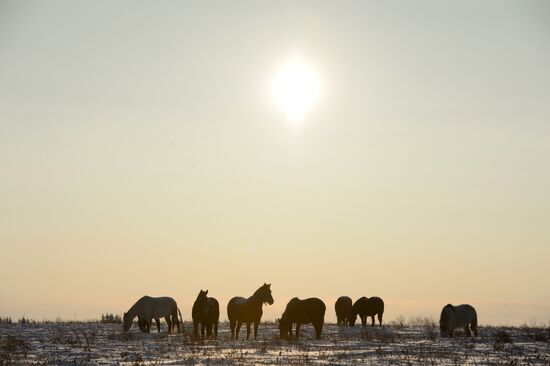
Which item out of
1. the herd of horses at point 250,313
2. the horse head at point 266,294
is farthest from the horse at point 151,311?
the horse head at point 266,294

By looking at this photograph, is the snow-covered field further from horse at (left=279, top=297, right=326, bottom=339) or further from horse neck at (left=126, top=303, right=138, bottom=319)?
horse neck at (left=126, top=303, right=138, bottom=319)

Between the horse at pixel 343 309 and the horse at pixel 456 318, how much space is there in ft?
47.3

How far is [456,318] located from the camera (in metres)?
32.6

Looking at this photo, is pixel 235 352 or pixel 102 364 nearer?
pixel 102 364

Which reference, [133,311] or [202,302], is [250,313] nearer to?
[202,302]

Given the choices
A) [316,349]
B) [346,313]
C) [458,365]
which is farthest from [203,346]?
[346,313]

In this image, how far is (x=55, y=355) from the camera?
68.9 feet

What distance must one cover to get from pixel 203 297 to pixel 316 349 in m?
7.90

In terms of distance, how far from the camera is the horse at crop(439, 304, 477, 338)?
3234 cm

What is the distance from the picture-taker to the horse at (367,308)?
45344mm

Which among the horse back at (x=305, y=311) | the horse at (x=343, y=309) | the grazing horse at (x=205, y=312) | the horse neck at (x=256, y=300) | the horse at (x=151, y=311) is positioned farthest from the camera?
the horse at (x=343, y=309)

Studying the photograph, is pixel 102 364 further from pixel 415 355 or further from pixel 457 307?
pixel 457 307

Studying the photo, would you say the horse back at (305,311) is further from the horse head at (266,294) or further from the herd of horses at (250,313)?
the horse head at (266,294)

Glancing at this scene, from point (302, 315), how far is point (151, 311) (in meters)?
8.14
